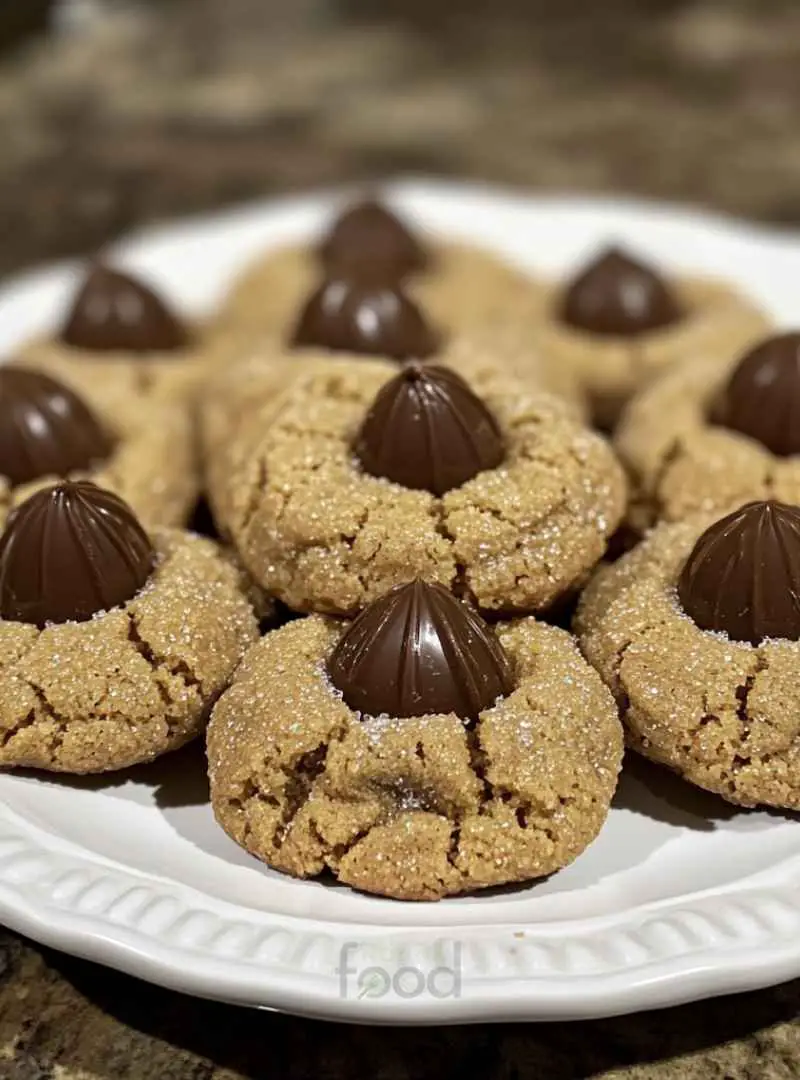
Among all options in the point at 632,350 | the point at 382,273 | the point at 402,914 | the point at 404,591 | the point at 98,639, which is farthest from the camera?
the point at 382,273

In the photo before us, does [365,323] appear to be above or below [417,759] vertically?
above

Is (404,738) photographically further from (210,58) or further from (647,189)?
(210,58)

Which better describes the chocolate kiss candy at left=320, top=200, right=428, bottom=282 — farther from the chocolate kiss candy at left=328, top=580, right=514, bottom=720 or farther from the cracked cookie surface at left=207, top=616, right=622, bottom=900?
the cracked cookie surface at left=207, top=616, right=622, bottom=900

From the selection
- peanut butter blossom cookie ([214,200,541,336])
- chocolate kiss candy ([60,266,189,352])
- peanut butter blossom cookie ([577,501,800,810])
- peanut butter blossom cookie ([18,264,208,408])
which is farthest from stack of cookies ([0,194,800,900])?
peanut butter blossom cookie ([214,200,541,336])

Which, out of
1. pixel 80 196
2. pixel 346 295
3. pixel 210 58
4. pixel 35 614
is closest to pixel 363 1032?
pixel 35 614

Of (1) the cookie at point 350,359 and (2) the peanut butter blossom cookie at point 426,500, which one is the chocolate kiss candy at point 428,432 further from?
(1) the cookie at point 350,359

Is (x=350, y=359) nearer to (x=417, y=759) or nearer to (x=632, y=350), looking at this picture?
(x=632, y=350)

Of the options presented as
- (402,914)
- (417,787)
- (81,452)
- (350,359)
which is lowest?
(402,914)


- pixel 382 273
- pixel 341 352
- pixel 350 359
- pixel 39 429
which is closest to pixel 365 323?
pixel 341 352
